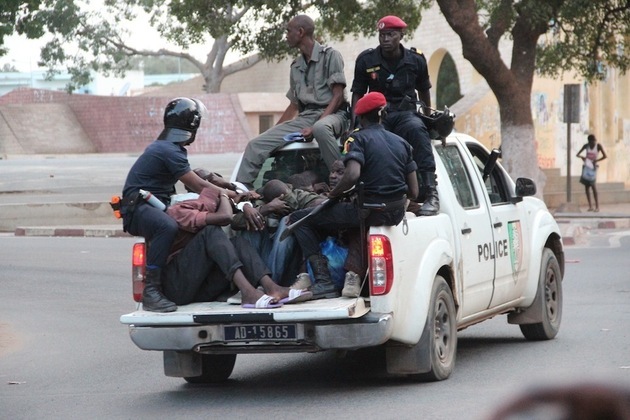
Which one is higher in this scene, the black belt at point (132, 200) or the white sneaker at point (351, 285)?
the black belt at point (132, 200)

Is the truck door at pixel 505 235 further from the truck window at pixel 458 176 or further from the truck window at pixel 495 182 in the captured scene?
the truck window at pixel 458 176

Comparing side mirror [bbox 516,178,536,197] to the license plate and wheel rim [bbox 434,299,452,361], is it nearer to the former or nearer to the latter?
wheel rim [bbox 434,299,452,361]

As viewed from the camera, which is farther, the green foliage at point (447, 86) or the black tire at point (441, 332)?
the green foliage at point (447, 86)

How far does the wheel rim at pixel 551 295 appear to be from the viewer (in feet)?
31.4

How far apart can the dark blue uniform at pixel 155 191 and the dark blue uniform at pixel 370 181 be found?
0.81 meters

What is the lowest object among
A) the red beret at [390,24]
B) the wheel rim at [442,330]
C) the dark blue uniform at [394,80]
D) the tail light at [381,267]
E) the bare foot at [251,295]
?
the wheel rim at [442,330]

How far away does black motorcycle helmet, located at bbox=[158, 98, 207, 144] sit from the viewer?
7.78 metres

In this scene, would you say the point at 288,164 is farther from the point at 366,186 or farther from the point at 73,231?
the point at 73,231

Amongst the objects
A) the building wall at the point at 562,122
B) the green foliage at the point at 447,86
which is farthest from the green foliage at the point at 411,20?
the green foliage at the point at 447,86

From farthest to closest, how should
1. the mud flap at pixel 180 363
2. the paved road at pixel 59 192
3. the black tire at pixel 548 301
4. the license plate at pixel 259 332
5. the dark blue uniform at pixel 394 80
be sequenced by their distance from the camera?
the paved road at pixel 59 192, the black tire at pixel 548 301, the dark blue uniform at pixel 394 80, the mud flap at pixel 180 363, the license plate at pixel 259 332

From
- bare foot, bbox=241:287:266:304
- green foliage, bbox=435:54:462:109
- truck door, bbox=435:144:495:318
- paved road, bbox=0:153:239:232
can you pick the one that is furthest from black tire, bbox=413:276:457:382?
green foliage, bbox=435:54:462:109

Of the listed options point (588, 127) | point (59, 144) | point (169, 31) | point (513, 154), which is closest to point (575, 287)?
point (513, 154)

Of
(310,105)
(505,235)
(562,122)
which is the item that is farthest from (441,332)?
(562,122)

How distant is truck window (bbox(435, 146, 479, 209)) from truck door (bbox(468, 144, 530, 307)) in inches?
7.5
